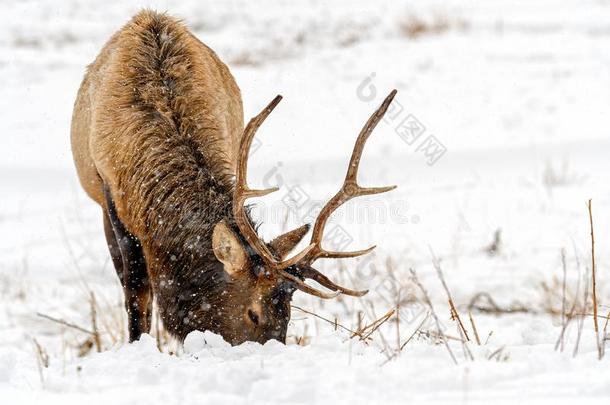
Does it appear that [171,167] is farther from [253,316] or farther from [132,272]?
[253,316]

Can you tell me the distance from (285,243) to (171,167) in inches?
31.8

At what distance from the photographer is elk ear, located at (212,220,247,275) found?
390 centimetres

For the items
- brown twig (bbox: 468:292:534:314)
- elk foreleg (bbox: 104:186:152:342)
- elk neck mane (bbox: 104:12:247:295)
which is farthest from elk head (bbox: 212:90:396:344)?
brown twig (bbox: 468:292:534:314)

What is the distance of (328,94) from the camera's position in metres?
13.1

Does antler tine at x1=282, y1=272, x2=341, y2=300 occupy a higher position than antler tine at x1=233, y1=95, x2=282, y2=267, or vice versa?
antler tine at x1=233, y1=95, x2=282, y2=267

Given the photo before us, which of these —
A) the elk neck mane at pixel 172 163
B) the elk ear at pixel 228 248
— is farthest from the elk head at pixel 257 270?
the elk neck mane at pixel 172 163

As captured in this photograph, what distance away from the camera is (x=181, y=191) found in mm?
4383

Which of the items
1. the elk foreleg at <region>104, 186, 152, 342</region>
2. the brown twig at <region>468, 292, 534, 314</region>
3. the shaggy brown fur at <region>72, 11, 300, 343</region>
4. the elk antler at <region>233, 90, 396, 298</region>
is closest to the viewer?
the elk antler at <region>233, 90, 396, 298</region>

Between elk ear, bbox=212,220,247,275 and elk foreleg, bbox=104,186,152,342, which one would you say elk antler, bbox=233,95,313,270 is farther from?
elk foreleg, bbox=104,186,152,342

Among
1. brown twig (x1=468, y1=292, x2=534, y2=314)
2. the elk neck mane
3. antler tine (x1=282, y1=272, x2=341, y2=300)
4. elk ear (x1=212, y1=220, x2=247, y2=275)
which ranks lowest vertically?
brown twig (x1=468, y1=292, x2=534, y2=314)

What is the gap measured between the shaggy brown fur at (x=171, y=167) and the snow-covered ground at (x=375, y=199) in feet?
0.89

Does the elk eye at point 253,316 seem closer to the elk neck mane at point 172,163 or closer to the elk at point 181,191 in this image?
the elk at point 181,191

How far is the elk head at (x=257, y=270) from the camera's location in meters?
3.85

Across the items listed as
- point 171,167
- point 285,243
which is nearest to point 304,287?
point 285,243
